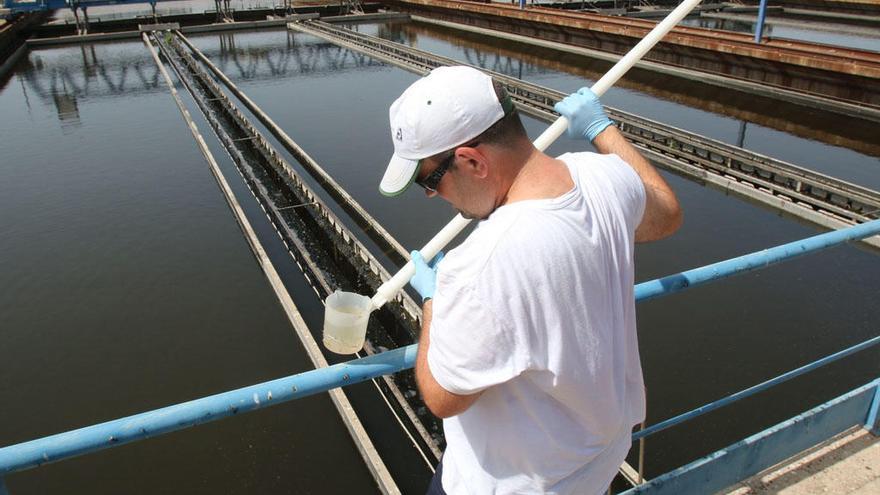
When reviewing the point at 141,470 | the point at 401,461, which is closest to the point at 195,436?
the point at 141,470

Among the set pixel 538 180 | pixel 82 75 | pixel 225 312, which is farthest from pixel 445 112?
pixel 82 75

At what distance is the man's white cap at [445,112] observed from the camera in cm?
121

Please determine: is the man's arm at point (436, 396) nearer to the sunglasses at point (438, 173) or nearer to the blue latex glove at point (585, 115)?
the sunglasses at point (438, 173)

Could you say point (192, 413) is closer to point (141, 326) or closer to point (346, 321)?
point (346, 321)

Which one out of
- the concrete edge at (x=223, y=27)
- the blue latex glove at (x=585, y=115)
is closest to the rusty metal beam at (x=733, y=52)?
the concrete edge at (x=223, y=27)

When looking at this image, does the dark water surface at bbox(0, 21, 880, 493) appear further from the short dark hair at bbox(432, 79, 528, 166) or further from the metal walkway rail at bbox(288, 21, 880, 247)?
the short dark hair at bbox(432, 79, 528, 166)

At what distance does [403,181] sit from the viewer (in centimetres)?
134

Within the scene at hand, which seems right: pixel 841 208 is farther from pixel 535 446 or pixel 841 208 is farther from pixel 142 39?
pixel 142 39

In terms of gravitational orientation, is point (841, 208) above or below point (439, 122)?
below

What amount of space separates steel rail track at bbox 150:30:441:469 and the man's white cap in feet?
13.6

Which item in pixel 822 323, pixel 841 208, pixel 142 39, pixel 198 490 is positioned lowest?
pixel 198 490

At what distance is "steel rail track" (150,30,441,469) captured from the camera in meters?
5.59

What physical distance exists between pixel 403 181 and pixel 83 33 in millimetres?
27704

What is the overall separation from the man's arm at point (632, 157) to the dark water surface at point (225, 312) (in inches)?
158
